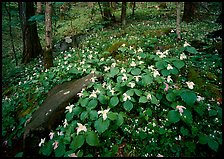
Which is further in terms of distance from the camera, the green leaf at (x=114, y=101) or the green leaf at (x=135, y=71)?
the green leaf at (x=135, y=71)

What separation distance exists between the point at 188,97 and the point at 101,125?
165 cm

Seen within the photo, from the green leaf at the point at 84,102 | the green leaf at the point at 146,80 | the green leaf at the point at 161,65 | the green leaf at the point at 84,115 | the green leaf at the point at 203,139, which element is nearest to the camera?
the green leaf at the point at 203,139

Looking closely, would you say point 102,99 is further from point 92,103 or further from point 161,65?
point 161,65

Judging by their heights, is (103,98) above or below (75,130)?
above

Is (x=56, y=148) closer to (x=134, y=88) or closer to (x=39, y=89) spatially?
(x=134, y=88)

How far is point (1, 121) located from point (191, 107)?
441 cm

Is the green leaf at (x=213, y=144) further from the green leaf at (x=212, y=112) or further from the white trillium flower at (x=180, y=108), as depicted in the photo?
the white trillium flower at (x=180, y=108)

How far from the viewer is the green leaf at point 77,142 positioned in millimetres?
3469

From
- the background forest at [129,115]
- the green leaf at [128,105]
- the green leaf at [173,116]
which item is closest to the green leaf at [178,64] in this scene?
the background forest at [129,115]

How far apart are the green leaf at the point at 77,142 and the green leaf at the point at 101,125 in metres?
0.31

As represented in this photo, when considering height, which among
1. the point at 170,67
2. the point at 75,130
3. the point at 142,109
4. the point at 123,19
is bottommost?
the point at 75,130

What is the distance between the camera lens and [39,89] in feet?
18.5

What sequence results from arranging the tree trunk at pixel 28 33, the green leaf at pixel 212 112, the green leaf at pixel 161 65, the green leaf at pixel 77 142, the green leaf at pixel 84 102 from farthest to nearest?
the tree trunk at pixel 28 33 → the green leaf at pixel 161 65 → the green leaf at pixel 84 102 → the green leaf at pixel 212 112 → the green leaf at pixel 77 142

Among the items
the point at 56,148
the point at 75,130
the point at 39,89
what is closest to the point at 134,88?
the point at 75,130
